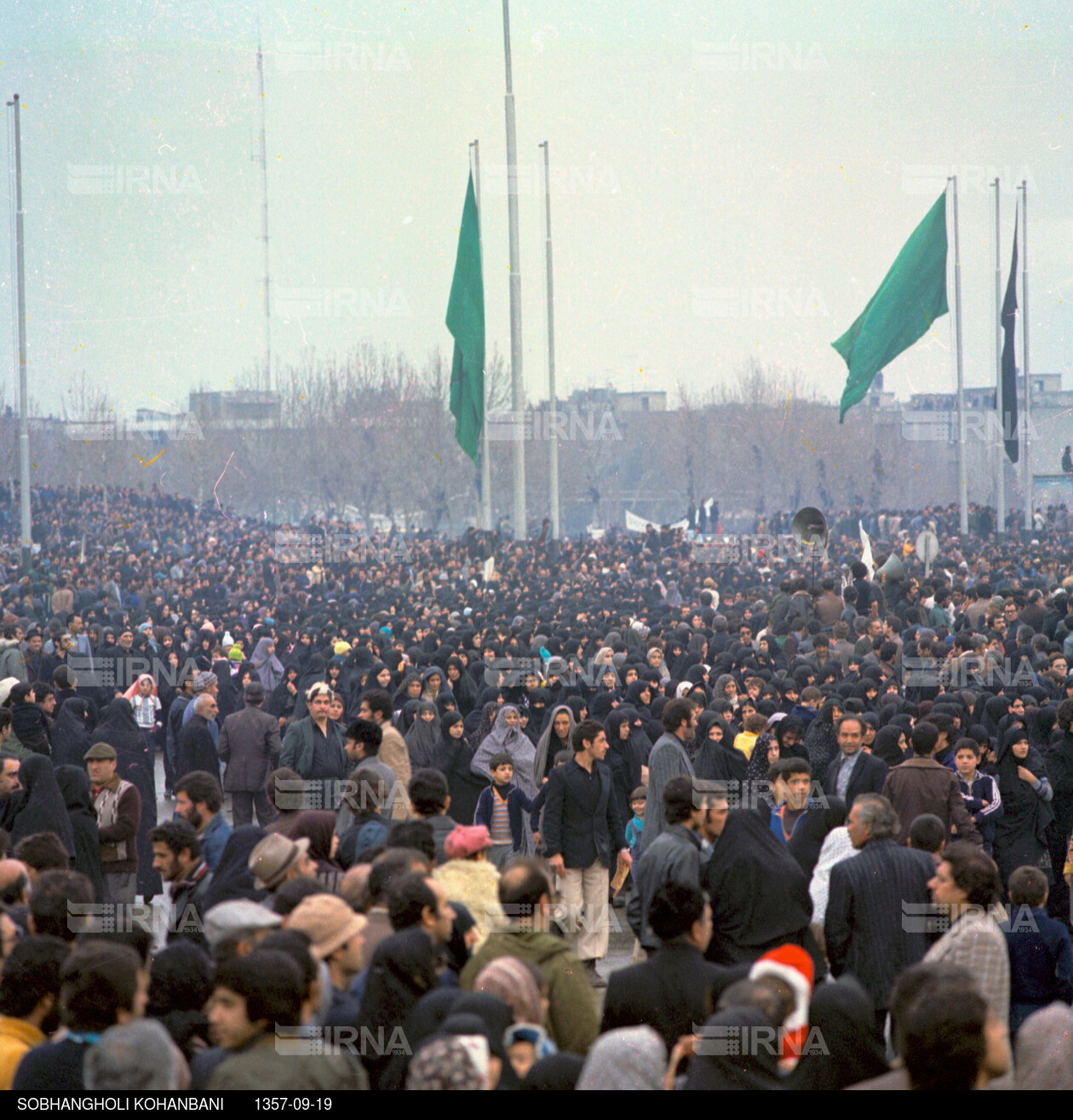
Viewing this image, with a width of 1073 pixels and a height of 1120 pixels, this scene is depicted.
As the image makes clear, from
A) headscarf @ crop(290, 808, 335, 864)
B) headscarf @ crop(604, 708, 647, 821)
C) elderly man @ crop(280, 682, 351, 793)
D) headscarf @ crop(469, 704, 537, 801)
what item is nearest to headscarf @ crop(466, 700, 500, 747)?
headscarf @ crop(469, 704, 537, 801)

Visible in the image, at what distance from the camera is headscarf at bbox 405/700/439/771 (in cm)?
961

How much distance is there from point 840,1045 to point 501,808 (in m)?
5.01

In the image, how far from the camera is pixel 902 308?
23.5m

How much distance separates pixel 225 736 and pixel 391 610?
1005 centimetres

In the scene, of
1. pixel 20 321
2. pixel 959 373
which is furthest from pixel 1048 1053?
pixel 959 373

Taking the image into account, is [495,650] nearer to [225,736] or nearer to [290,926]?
[225,736]

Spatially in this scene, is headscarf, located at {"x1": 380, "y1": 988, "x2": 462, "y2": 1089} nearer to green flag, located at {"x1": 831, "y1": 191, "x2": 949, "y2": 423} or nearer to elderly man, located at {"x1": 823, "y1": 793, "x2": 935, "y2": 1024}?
elderly man, located at {"x1": 823, "y1": 793, "x2": 935, "y2": 1024}

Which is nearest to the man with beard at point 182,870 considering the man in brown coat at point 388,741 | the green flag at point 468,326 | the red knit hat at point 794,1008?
the man in brown coat at point 388,741

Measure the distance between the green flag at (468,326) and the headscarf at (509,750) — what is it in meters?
17.3

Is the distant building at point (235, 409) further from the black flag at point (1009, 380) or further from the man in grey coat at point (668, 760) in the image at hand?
the man in grey coat at point (668, 760)

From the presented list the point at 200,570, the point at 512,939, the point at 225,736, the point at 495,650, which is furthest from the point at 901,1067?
the point at 200,570

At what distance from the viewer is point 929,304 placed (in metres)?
23.8

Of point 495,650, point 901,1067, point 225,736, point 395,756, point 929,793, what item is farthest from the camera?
point 495,650

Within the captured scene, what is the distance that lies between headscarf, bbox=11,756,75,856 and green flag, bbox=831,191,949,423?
1753 centimetres
